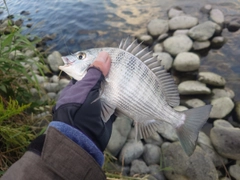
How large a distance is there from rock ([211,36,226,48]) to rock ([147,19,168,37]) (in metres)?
1.30

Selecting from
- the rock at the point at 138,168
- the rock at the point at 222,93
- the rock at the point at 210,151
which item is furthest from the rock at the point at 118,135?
the rock at the point at 222,93

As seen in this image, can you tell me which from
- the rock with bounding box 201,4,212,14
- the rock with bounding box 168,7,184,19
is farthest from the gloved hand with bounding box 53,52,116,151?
the rock with bounding box 201,4,212,14

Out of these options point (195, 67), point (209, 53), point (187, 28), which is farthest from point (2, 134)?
point (187, 28)

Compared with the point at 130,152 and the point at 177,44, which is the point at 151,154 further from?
the point at 177,44

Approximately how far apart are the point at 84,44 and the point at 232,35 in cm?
395

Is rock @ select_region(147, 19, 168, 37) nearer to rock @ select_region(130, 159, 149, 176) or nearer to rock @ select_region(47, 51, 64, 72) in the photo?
rock @ select_region(47, 51, 64, 72)

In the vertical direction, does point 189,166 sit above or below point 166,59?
below

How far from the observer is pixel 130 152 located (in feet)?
11.8

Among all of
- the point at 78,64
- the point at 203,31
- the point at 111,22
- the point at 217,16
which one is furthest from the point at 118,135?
the point at 217,16

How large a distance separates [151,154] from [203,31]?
371 cm

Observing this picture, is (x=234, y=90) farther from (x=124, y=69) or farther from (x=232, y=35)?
(x=124, y=69)

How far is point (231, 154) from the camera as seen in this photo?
3477mm

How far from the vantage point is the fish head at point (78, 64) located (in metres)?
2.21

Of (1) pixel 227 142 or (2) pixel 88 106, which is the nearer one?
(2) pixel 88 106
